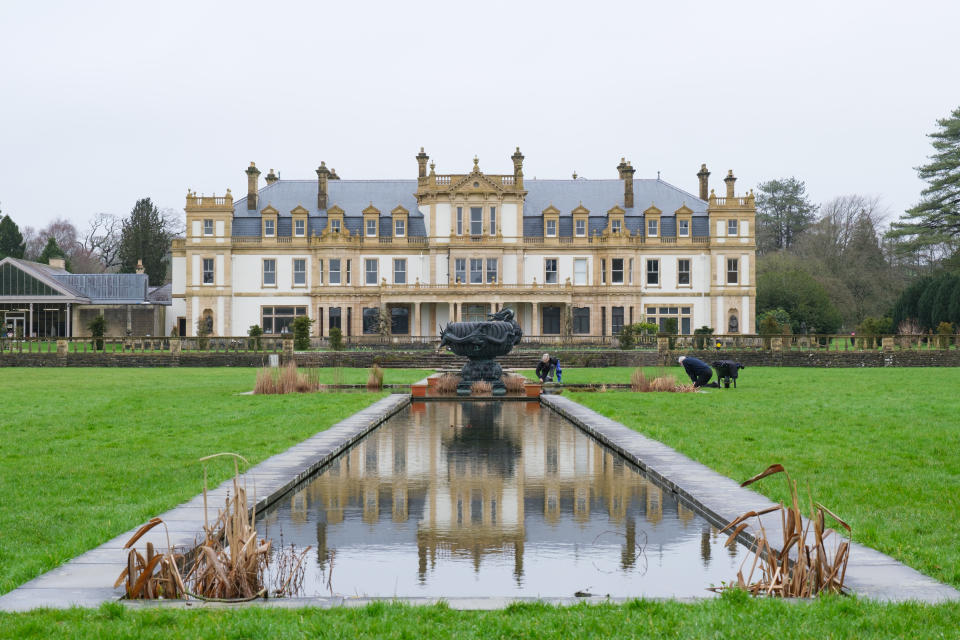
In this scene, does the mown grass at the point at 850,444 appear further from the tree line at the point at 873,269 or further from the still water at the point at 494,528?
the tree line at the point at 873,269

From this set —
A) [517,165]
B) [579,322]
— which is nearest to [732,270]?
[579,322]

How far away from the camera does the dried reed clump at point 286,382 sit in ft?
78.8

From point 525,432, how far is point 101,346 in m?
36.4

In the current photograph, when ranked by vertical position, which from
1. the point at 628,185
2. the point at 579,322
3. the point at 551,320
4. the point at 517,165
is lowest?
the point at 579,322

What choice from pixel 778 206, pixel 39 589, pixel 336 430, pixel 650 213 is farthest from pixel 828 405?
pixel 778 206

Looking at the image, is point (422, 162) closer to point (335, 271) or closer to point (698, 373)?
point (335, 271)

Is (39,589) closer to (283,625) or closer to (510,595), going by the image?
(283,625)

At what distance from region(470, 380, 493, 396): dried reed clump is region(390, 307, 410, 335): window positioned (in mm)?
35782

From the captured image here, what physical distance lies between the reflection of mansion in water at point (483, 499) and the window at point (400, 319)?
44870 mm

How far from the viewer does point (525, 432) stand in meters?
15.6

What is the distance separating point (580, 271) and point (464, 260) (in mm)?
7828

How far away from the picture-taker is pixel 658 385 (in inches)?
979

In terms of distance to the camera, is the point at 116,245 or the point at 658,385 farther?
the point at 116,245

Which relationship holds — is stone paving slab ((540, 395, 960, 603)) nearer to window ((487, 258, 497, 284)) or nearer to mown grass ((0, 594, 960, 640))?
mown grass ((0, 594, 960, 640))
